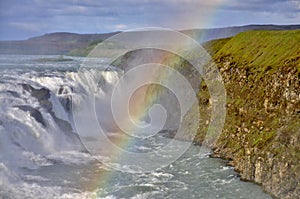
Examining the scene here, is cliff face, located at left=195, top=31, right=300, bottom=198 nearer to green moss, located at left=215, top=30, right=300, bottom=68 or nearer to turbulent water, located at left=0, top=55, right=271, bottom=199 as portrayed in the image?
→ green moss, located at left=215, top=30, right=300, bottom=68

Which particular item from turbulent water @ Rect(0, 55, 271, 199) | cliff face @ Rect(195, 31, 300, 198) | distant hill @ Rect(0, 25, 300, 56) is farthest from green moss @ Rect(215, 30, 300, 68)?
distant hill @ Rect(0, 25, 300, 56)

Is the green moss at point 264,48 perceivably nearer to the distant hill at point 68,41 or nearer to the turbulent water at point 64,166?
the turbulent water at point 64,166

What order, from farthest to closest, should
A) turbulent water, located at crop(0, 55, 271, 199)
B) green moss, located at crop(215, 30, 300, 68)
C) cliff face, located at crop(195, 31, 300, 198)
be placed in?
green moss, located at crop(215, 30, 300, 68) → turbulent water, located at crop(0, 55, 271, 199) → cliff face, located at crop(195, 31, 300, 198)

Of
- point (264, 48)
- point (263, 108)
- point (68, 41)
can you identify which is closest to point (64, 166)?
point (263, 108)

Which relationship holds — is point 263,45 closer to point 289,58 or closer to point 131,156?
point 289,58

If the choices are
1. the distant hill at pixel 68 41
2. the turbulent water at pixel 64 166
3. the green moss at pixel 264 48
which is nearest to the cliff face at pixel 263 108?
the green moss at pixel 264 48

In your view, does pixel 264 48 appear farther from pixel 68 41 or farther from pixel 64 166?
pixel 68 41
